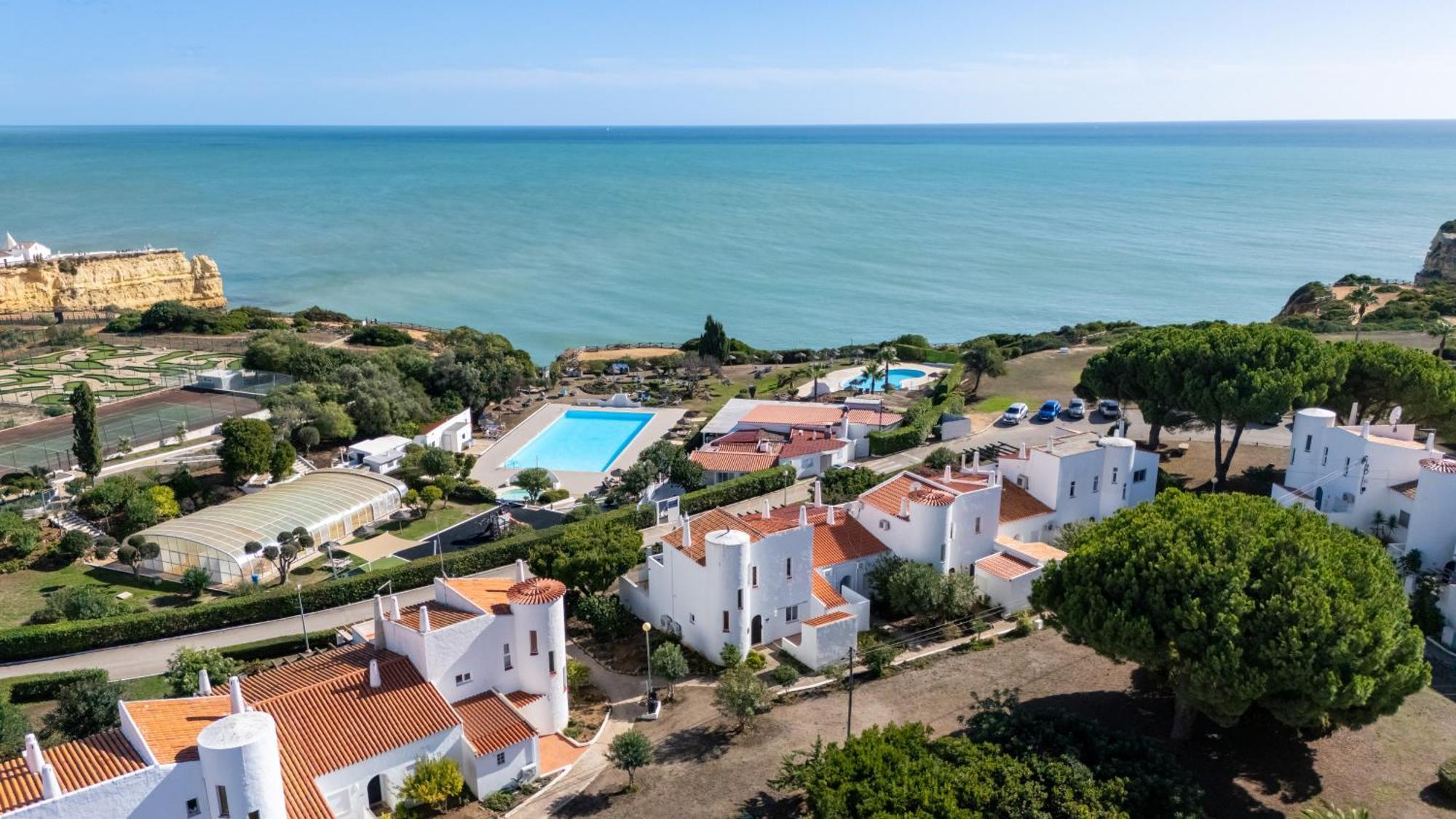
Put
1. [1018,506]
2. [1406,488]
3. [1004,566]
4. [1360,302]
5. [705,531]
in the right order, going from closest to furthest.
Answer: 1. [705,531]
2. [1004,566]
3. [1406,488]
4. [1018,506]
5. [1360,302]

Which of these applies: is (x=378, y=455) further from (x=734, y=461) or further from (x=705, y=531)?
(x=705, y=531)

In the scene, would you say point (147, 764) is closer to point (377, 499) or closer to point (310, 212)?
point (377, 499)

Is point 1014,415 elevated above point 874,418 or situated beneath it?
elevated above

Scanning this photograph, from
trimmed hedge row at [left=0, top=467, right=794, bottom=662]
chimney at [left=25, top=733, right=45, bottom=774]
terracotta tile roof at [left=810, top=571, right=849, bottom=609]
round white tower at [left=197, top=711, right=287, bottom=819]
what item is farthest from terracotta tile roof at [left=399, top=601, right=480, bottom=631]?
terracotta tile roof at [left=810, top=571, right=849, bottom=609]


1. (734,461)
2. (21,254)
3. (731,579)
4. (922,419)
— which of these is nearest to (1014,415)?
(922,419)

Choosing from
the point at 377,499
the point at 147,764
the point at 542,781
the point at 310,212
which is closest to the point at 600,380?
the point at 377,499

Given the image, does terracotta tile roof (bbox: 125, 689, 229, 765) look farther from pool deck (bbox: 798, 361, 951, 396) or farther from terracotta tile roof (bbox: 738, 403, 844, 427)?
pool deck (bbox: 798, 361, 951, 396)
